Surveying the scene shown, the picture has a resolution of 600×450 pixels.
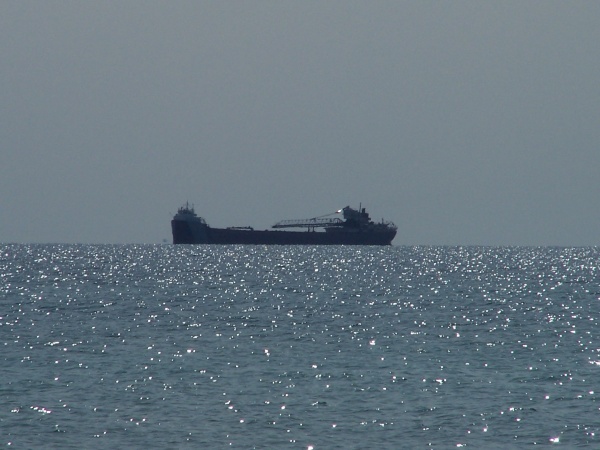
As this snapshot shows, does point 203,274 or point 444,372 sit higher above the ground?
point 203,274

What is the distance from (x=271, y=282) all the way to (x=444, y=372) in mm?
58710

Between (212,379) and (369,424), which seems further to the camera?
(212,379)

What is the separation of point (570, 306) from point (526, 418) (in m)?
40.0

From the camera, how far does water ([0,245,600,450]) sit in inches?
945

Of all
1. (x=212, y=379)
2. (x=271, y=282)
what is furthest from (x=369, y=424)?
(x=271, y=282)

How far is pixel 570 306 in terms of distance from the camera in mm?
63781

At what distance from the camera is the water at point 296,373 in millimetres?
24000

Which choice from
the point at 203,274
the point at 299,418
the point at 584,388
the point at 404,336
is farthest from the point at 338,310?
the point at 203,274

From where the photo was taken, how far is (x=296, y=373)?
1292 inches

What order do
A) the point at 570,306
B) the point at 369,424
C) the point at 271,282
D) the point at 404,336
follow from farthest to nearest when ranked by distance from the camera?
the point at 271,282 < the point at 570,306 < the point at 404,336 < the point at 369,424

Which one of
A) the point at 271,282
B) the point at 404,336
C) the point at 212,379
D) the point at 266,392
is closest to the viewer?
the point at 266,392

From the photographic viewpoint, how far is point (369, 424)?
81.6 ft

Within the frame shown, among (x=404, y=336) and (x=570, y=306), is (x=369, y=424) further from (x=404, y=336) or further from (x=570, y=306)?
(x=570, y=306)

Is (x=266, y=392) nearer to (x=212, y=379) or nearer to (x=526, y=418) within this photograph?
(x=212, y=379)
